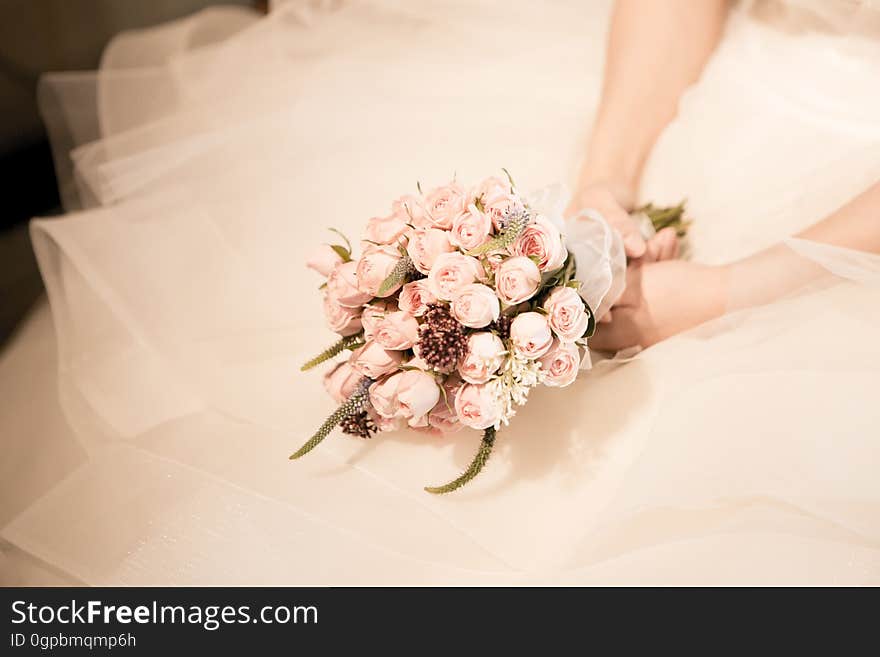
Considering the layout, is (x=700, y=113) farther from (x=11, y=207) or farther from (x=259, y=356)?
(x=11, y=207)

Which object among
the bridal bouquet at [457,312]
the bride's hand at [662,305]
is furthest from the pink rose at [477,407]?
the bride's hand at [662,305]

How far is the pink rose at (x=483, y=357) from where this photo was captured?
0.58 meters

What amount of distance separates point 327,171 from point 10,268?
2.88 feet

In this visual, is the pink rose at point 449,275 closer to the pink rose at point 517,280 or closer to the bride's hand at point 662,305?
the pink rose at point 517,280

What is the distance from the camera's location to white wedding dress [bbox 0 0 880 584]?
2.08ft

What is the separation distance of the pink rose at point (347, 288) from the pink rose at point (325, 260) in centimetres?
3

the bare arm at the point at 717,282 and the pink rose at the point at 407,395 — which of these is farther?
the bare arm at the point at 717,282

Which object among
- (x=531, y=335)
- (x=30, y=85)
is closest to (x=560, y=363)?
(x=531, y=335)

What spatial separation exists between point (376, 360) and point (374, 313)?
0.05 meters

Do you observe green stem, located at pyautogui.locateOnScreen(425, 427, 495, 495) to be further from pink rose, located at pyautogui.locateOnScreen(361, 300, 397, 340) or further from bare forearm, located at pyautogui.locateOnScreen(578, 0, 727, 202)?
bare forearm, located at pyautogui.locateOnScreen(578, 0, 727, 202)

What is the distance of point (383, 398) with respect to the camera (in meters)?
0.61

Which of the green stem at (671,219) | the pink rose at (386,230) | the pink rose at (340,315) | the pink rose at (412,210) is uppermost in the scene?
the pink rose at (412,210)

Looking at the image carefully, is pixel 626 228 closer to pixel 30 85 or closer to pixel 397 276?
pixel 397 276
